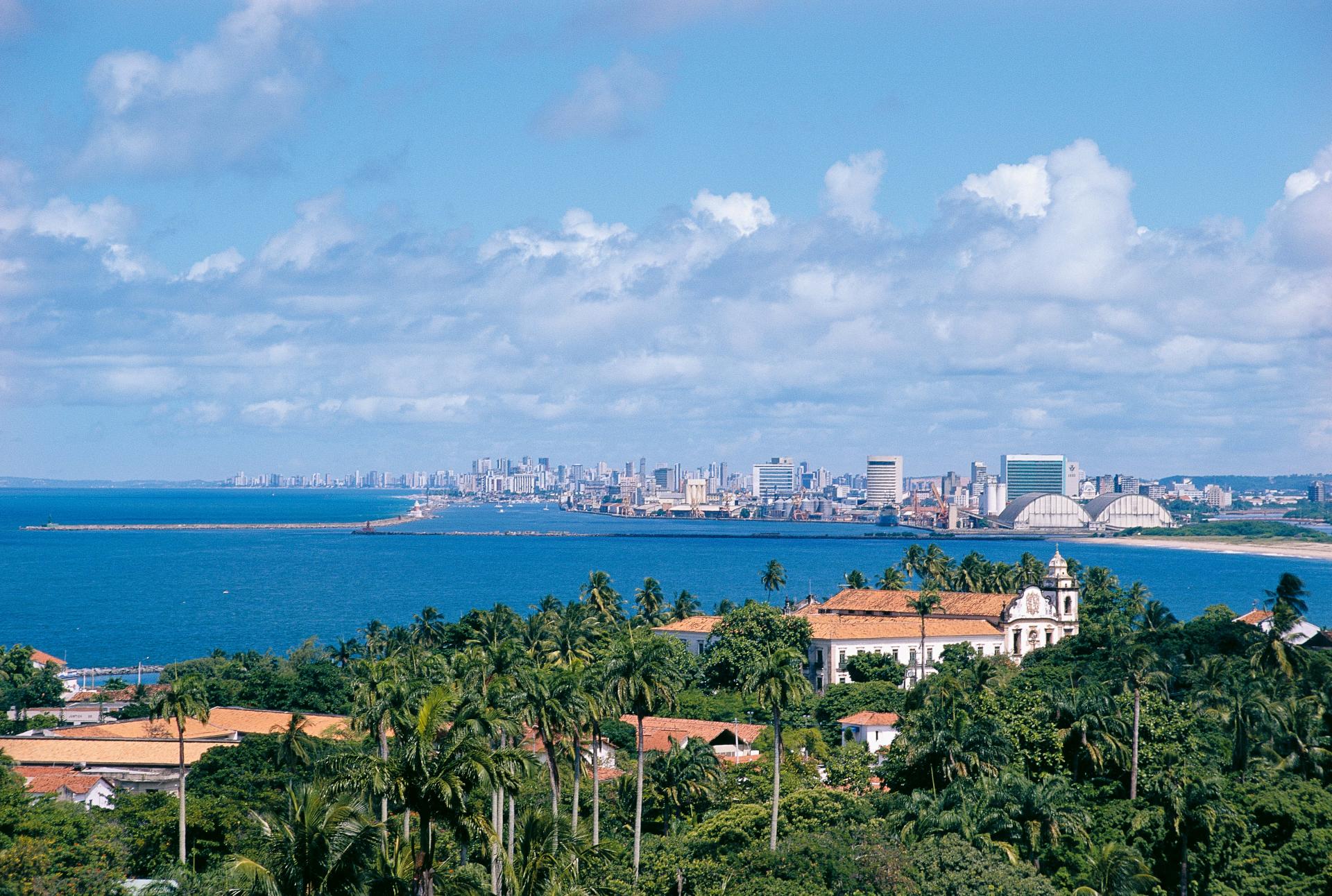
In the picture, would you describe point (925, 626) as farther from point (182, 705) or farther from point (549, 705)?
point (182, 705)

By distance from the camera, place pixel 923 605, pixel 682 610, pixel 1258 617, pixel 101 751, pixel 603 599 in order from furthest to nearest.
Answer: pixel 682 610 → pixel 1258 617 → pixel 603 599 → pixel 923 605 → pixel 101 751

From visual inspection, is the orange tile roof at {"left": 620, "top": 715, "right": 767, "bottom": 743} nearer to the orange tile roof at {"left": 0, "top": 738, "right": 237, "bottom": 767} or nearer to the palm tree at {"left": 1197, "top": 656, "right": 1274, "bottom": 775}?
the orange tile roof at {"left": 0, "top": 738, "right": 237, "bottom": 767}

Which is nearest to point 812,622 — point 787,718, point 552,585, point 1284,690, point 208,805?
point 787,718

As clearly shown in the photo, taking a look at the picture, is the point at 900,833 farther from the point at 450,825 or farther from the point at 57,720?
the point at 57,720

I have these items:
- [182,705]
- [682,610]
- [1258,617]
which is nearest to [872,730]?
[182,705]

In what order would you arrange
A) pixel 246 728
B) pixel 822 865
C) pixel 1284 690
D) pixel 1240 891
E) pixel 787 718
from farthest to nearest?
pixel 787 718, pixel 246 728, pixel 1284 690, pixel 1240 891, pixel 822 865

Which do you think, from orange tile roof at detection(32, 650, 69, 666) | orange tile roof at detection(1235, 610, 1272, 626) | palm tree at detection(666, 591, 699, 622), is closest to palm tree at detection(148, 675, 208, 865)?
orange tile roof at detection(32, 650, 69, 666)
